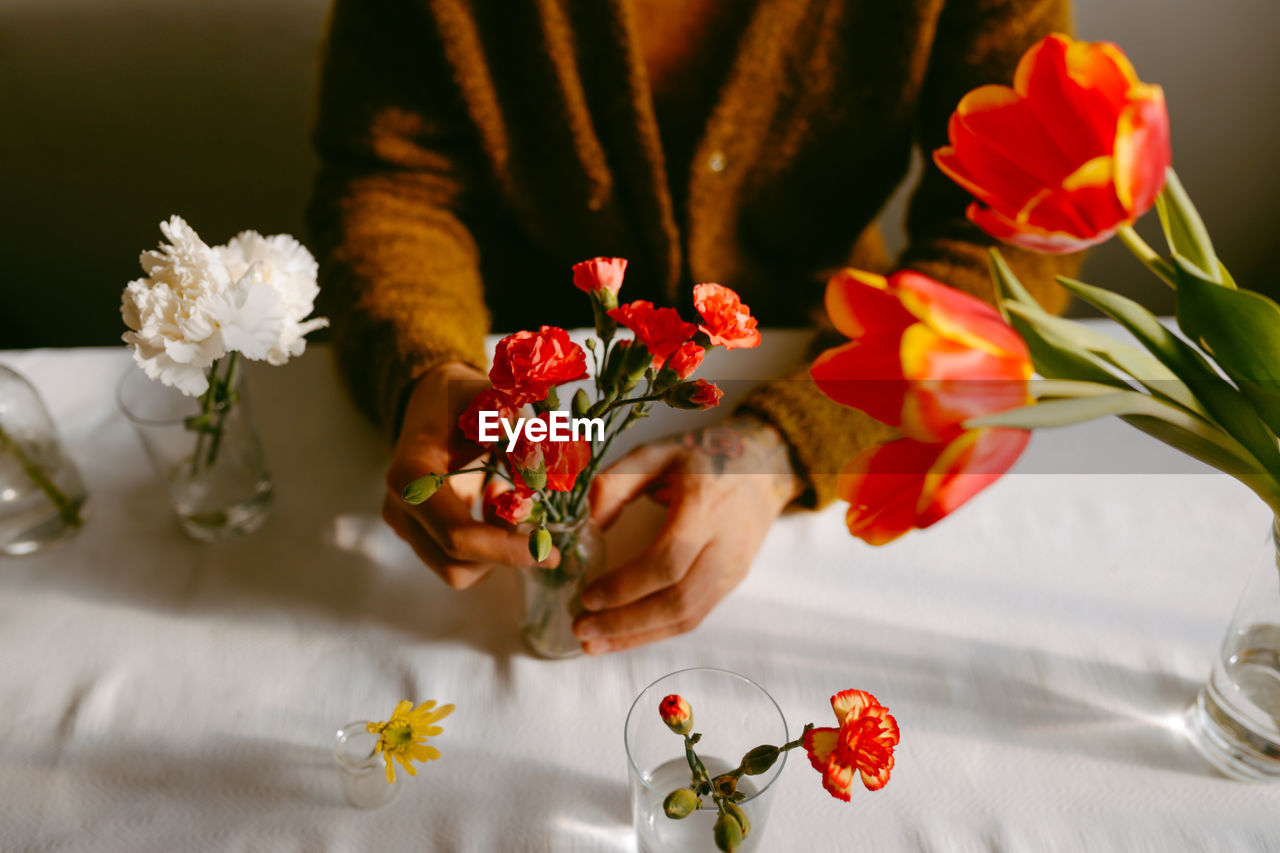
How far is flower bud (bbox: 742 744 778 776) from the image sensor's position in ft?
1.09

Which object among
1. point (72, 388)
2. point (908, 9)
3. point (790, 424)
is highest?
point (908, 9)

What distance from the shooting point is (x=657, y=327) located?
324 millimetres

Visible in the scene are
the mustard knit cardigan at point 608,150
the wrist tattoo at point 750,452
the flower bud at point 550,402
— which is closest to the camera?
the flower bud at point 550,402

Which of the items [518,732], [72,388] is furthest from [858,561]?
[72,388]

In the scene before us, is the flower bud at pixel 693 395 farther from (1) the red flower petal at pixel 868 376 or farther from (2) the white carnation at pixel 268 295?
(2) the white carnation at pixel 268 295

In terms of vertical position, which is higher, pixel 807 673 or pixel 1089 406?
pixel 1089 406

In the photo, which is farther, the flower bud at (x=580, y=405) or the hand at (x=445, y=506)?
the hand at (x=445, y=506)

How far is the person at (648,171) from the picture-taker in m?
0.63

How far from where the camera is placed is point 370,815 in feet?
1.46

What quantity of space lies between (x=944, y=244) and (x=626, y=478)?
38cm

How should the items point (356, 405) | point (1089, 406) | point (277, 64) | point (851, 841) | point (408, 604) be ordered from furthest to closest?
point (277, 64), point (356, 405), point (408, 604), point (851, 841), point (1089, 406)

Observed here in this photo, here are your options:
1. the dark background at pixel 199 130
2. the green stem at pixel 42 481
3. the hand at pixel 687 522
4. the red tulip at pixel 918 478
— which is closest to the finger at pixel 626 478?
the hand at pixel 687 522

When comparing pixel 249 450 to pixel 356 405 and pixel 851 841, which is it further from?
pixel 851 841

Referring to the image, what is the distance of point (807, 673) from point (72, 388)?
0.63 m
